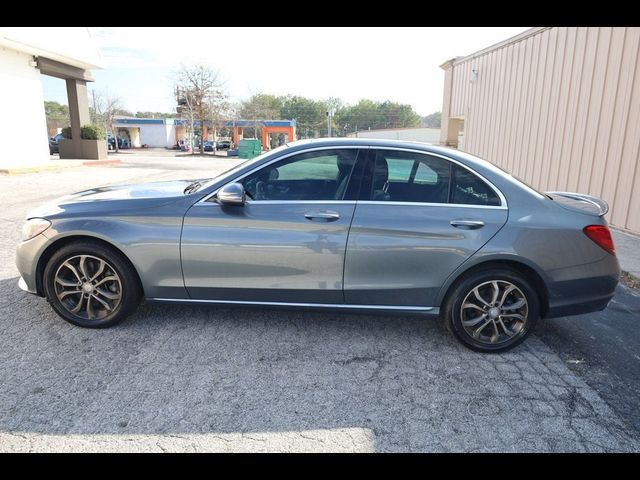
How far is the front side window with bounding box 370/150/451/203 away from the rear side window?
7cm

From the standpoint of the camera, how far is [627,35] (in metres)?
6.88

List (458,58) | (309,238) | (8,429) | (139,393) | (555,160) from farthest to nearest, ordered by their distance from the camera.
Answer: (458,58) → (555,160) → (309,238) → (139,393) → (8,429)

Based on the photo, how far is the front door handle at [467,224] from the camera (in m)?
3.30

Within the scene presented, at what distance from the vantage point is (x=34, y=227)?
3543mm

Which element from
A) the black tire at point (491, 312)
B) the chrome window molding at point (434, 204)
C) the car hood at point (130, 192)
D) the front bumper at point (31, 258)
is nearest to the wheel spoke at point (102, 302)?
the front bumper at point (31, 258)

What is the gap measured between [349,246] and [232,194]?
38.1 inches

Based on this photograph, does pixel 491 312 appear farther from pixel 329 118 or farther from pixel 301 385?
pixel 329 118

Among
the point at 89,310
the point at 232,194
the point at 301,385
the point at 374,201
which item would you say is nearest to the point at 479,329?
the point at 374,201

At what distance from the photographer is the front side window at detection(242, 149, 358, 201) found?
11.5 feet

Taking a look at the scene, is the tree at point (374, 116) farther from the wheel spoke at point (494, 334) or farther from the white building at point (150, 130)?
the wheel spoke at point (494, 334)
